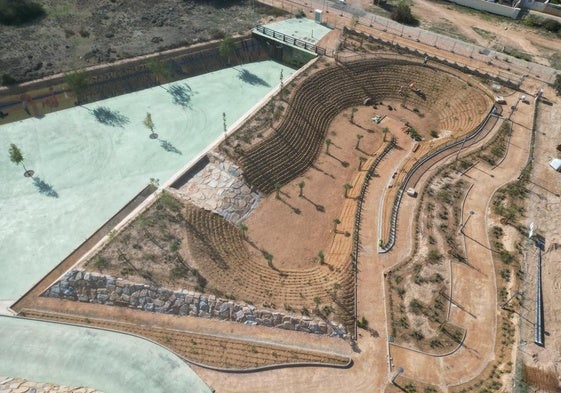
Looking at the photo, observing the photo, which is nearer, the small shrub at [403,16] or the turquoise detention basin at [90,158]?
the turquoise detention basin at [90,158]

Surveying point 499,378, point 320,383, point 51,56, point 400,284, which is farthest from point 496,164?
point 51,56

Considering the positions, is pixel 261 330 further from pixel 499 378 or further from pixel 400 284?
pixel 499 378

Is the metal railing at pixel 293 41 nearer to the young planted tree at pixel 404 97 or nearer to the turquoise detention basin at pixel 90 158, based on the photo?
the turquoise detention basin at pixel 90 158

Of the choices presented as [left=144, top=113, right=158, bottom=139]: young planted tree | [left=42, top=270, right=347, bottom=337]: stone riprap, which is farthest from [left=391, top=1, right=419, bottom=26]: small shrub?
[left=42, top=270, right=347, bottom=337]: stone riprap

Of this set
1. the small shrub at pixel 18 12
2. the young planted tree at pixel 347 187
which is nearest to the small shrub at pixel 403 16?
the young planted tree at pixel 347 187

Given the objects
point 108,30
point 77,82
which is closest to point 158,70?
point 77,82

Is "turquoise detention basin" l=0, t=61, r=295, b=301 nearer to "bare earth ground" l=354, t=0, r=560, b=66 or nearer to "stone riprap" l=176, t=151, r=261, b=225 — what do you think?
"stone riprap" l=176, t=151, r=261, b=225
